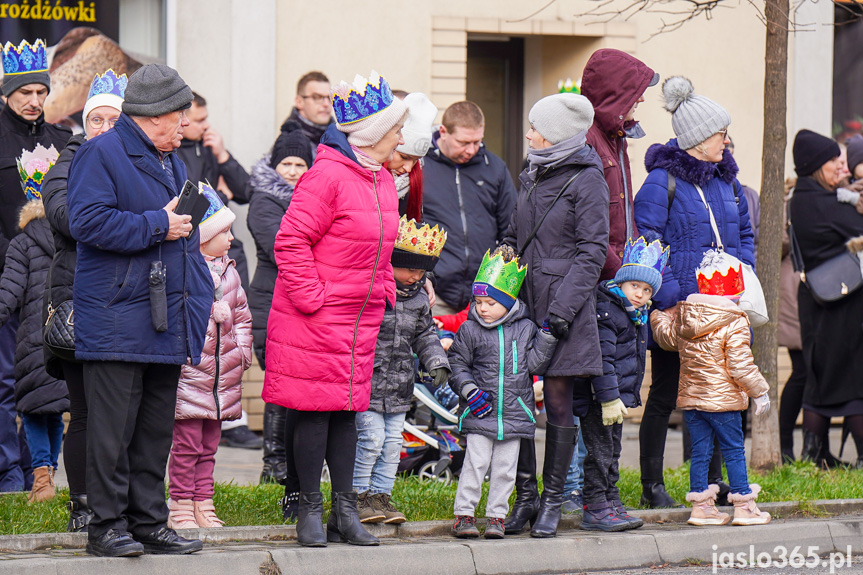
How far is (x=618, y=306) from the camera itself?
6586mm

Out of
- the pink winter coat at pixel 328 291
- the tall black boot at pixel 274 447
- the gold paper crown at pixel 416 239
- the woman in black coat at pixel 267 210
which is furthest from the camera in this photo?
the woman in black coat at pixel 267 210

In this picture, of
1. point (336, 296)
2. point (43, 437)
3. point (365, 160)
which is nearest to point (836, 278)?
point (365, 160)

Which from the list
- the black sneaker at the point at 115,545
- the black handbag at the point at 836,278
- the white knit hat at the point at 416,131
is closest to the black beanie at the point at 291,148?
the white knit hat at the point at 416,131

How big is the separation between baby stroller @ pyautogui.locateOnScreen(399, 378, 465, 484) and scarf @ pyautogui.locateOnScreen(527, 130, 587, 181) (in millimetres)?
2081

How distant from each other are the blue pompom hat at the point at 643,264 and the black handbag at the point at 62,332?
2.83 meters

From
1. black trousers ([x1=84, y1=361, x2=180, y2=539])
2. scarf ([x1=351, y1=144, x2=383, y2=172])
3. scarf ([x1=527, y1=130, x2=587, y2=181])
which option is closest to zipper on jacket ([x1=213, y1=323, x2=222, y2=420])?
black trousers ([x1=84, y1=361, x2=180, y2=539])

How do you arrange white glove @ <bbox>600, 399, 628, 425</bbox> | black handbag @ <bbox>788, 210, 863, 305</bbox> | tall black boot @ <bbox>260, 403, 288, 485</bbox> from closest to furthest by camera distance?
white glove @ <bbox>600, 399, 628, 425</bbox> < tall black boot @ <bbox>260, 403, 288, 485</bbox> < black handbag @ <bbox>788, 210, 863, 305</bbox>

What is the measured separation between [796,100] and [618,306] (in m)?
5.96

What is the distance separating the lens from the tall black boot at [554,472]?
20.6 feet

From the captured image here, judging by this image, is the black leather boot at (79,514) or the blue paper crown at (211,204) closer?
the black leather boot at (79,514)

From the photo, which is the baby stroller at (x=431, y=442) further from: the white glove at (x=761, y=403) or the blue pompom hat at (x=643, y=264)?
the white glove at (x=761, y=403)

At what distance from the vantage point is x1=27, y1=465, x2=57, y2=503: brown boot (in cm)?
674

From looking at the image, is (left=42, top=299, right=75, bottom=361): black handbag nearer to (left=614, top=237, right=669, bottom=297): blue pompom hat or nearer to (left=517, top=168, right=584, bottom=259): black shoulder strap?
(left=517, top=168, right=584, bottom=259): black shoulder strap

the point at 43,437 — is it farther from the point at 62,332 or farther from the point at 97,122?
the point at 97,122
